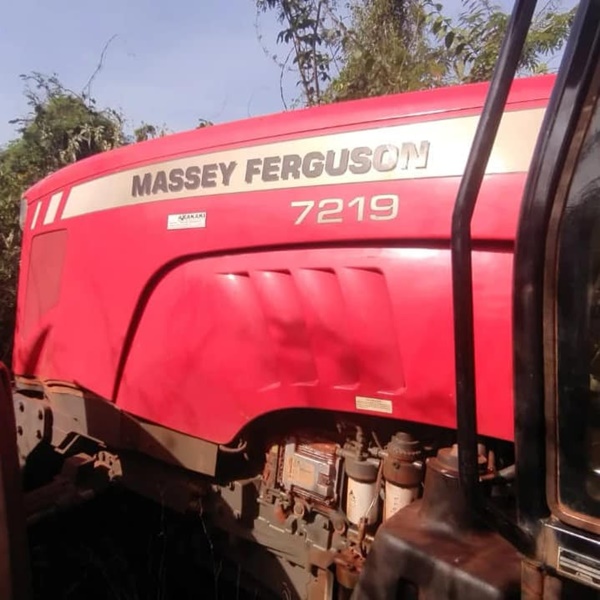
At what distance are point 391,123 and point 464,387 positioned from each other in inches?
31.9

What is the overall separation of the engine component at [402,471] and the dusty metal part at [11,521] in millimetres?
978

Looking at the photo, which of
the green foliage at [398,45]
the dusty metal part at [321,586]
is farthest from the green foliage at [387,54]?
the dusty metal part at [321,586]

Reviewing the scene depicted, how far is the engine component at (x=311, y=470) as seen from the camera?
201 cm

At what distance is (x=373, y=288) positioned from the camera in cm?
178

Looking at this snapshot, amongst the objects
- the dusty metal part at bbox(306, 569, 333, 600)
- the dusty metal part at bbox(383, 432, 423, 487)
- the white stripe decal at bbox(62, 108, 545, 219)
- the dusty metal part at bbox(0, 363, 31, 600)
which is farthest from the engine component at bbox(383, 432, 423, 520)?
the dusty metal part at bbox(0, 363, 31, 600)

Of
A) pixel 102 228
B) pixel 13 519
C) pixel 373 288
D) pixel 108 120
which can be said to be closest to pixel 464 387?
pixel 373 288

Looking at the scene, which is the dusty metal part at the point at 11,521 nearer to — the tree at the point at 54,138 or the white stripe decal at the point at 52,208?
the white stripe decal at the point at 52,208

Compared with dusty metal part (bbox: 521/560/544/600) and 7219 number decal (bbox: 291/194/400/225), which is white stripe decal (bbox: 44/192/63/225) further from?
dusty metal part (bbox: 521/560/544/600)

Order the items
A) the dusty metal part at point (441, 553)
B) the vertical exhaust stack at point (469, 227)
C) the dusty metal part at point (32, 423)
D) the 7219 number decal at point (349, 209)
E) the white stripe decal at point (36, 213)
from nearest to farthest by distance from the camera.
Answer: the vertical exhaust stack at point (469, 227), the dusty metal part at point (441, 553), the 7219 number decal at point (349, 209), the dusty metal part at point (32, 423), the white stripe decal at point (36, 213)

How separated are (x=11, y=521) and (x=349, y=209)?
122 centimetres

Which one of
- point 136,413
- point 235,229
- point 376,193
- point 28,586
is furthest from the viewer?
point 136,413

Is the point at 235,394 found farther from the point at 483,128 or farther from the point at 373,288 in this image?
the point at 483,128

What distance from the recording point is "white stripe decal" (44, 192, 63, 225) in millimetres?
2869

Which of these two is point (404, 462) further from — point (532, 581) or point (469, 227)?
point (469, 227)
